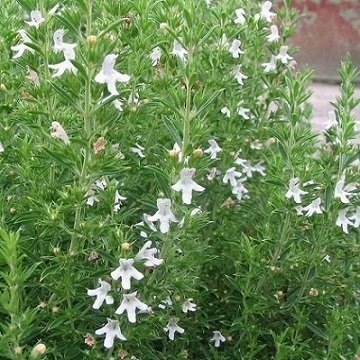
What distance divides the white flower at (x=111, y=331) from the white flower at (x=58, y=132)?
44 cm

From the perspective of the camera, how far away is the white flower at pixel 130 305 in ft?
5.23

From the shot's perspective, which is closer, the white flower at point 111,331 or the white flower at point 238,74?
the white flower at point 111,331

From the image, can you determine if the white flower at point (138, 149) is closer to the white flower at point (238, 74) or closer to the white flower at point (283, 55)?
the white flower at point (238, 74)

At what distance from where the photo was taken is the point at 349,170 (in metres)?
2.04

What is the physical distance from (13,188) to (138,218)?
1.26 ft

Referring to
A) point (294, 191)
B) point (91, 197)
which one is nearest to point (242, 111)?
point (294, 191)

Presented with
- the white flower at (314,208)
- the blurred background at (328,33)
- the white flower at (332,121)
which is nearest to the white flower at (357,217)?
the white flower at (314,208)

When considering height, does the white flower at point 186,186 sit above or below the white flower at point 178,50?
below

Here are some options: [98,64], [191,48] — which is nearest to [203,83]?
[191,48]

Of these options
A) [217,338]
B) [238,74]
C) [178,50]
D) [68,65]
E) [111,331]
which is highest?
[68,65]

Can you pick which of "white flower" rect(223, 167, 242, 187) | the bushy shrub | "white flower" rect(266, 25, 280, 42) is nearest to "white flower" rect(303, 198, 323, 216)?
the bushy shrub

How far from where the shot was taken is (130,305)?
1605 millimetres

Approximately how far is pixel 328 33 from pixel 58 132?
7675 millimetres

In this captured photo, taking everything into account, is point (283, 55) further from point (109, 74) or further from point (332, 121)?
point (109, 74)
